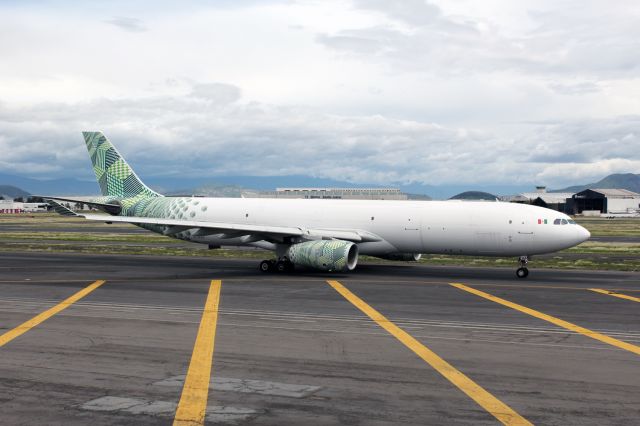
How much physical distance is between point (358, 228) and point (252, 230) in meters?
6.15

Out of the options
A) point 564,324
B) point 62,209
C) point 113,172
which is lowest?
point 564,324

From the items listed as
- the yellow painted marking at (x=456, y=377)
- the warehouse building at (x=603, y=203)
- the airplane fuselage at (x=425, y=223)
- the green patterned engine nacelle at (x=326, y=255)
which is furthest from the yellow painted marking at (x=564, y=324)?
the warehouse building at (x=603, y=203)

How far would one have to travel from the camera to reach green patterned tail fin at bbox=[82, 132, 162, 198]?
46906mm

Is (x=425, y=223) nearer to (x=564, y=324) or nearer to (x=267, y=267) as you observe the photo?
(x=267, y=267)

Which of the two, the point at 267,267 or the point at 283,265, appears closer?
the point at 283,265

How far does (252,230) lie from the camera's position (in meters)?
36.7

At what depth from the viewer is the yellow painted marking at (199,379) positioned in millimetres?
11656

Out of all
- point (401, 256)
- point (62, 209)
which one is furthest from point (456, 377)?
point (62, 209)

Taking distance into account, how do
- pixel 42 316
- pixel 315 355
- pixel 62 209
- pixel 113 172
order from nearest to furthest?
pixel 315 355, pixel 42 316, pixel 62 209, pixel 113 172

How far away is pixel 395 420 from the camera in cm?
1152

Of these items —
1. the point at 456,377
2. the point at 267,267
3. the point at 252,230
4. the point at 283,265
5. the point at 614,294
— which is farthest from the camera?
the point at 267,267

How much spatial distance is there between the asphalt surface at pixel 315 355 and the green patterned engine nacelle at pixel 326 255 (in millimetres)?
3326

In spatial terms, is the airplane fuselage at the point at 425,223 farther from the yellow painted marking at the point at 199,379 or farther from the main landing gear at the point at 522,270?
the yellow painted marking at the point at 199,379

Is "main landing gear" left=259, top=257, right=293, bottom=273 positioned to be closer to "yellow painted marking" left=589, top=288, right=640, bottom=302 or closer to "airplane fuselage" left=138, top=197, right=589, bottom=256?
"airplane fuselage" left=138, top=197, right=589, bottom=256
